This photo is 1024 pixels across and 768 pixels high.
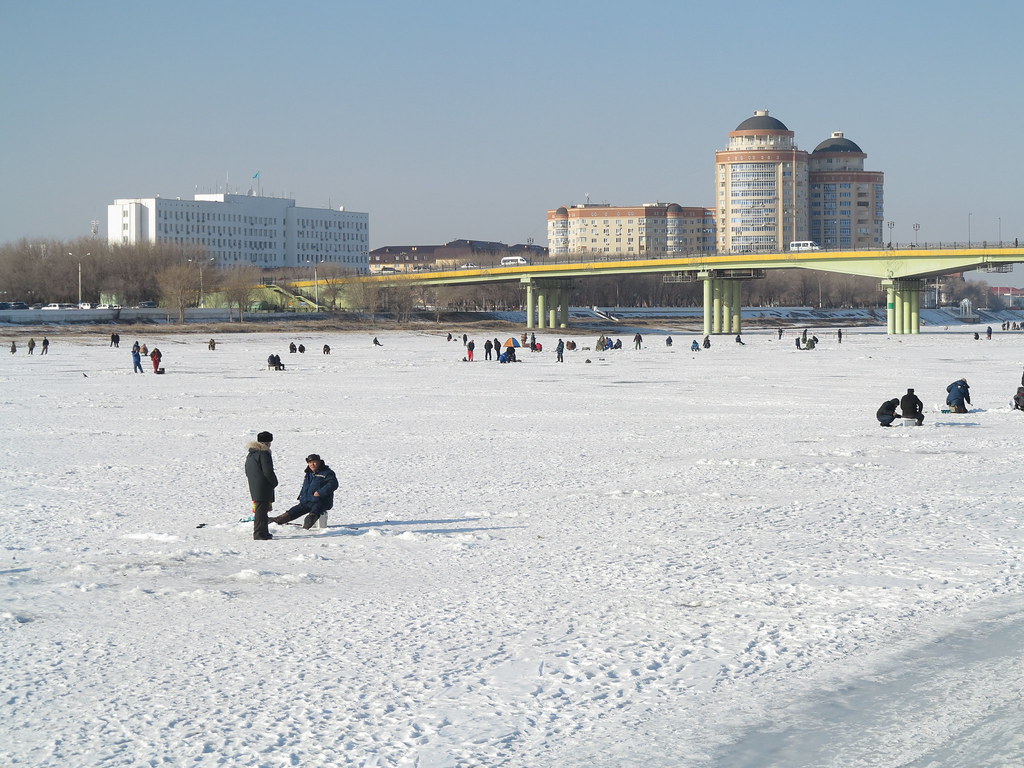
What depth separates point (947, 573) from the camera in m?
11.0

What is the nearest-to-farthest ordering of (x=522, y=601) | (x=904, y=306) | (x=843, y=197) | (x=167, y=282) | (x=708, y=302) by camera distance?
1. (x=522, y=601)
2. (x=904, y=306)
3. (x=708, y=302)
4. (x=167, y=282)
5. (x=843, y=197)

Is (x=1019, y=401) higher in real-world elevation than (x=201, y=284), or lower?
lower

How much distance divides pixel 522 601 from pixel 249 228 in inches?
6227

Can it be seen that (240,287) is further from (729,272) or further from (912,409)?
(912,409)

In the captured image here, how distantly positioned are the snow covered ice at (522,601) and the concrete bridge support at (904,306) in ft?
221

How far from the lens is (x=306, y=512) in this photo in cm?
1317

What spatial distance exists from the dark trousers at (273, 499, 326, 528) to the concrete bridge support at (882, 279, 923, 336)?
78516mm

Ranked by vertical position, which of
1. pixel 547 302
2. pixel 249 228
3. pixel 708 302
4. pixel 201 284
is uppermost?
pixel 249 228

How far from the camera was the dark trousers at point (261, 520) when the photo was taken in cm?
1250

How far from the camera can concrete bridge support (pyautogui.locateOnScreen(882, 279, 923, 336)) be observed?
8662 centimetres

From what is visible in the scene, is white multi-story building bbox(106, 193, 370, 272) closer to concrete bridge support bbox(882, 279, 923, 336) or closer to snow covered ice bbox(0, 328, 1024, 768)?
concrete bridge support bbox(882, 279, 923, 336)

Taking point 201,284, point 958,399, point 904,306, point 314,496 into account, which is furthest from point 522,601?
point 201,284

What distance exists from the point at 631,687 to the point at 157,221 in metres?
151

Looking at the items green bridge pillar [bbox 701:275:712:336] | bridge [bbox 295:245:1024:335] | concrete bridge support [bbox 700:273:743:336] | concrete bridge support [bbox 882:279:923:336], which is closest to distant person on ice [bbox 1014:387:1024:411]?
bridge [bbox 295:245:1024:335]
